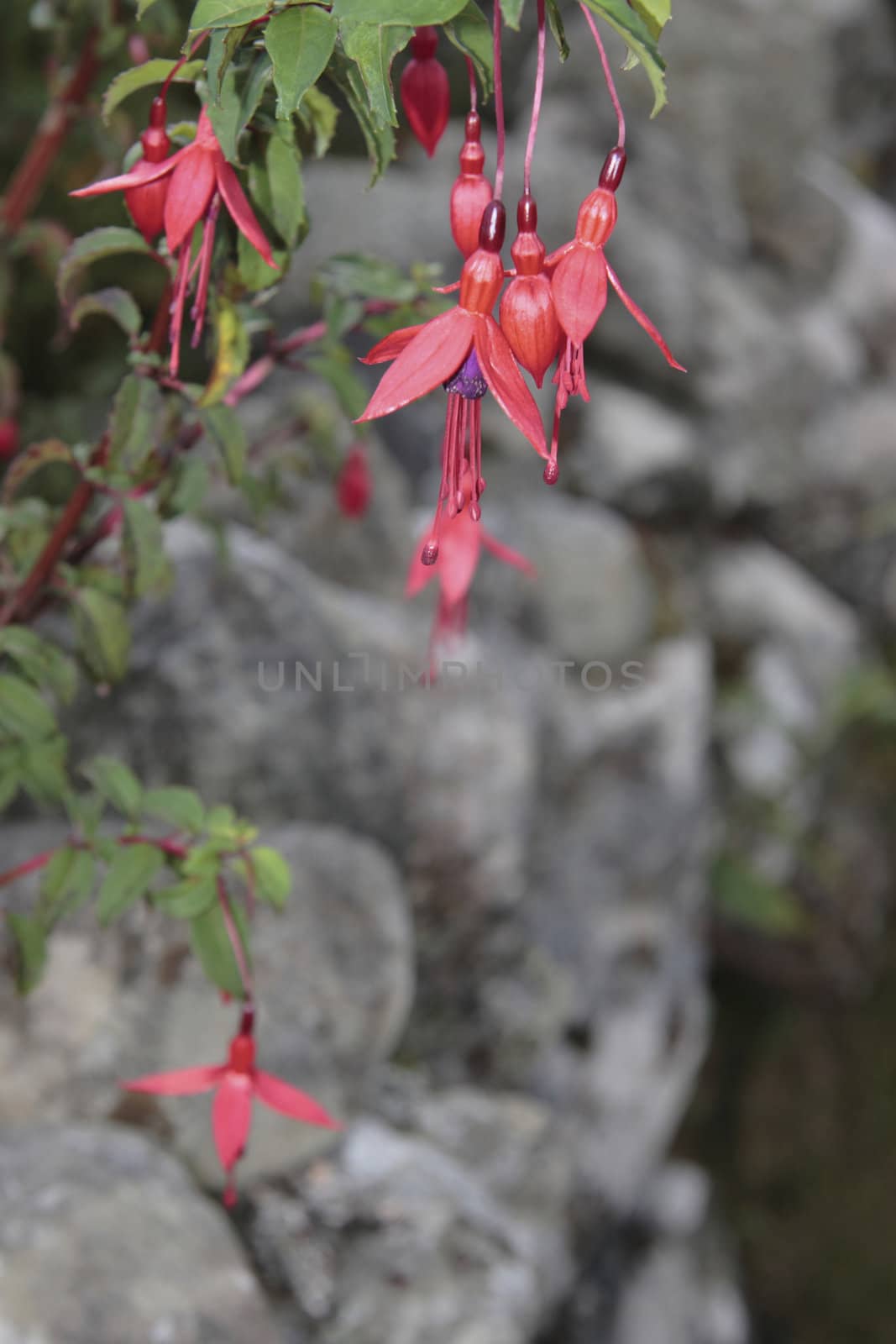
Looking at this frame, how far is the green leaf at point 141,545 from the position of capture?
75cm

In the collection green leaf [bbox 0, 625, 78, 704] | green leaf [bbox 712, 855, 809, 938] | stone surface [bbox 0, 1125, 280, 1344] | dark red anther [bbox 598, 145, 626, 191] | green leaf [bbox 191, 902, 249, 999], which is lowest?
green leaf [bbox 712, 855, 809, 938]

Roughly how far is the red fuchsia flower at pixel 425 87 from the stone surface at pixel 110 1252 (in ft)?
2.65

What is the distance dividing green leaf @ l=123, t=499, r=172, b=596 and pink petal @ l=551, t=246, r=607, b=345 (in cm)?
Answer: 38

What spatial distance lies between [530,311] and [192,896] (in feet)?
1.46

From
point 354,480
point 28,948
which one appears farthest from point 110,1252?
point 354,480

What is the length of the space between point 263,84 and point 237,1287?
867mm

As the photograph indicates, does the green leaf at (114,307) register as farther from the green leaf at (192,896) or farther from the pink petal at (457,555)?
the green leaf at (192,896)

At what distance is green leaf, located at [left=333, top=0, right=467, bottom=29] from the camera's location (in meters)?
0.44

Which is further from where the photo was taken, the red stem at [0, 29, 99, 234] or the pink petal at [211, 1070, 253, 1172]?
the red stem at [0, 29, 99, 234]

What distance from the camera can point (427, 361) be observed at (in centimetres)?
45

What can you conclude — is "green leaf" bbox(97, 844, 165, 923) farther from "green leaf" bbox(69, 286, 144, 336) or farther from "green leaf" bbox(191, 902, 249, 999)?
"green leaf" bbox(69, 286, 144, 336)

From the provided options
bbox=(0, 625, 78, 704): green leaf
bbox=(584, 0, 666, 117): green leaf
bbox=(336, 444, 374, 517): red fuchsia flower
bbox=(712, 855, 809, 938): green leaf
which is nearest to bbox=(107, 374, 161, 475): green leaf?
bbox=(0, 625, 78, 704): green leaf

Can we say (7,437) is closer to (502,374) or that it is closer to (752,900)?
(502,374)

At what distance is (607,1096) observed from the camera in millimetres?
1688
